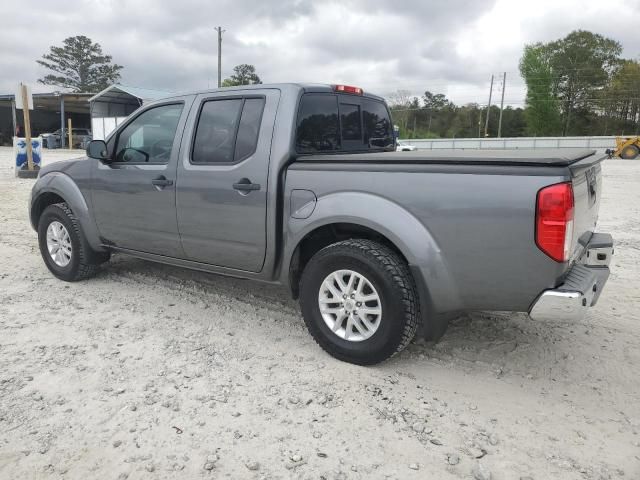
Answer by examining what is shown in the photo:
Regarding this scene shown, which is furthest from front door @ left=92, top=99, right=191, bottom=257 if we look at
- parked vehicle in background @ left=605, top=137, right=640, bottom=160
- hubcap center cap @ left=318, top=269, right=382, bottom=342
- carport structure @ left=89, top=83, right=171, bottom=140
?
parked vehicle in background @ left=605, top=137, right=640, bottom=160

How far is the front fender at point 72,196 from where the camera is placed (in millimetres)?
4875

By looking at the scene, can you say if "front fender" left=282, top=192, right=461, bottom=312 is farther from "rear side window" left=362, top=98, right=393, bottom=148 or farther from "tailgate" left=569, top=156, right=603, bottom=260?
"rear side window" left=362, top=98, right=393, bottom=148

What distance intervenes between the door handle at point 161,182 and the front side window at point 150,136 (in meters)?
0.15

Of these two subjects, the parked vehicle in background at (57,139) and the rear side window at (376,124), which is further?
the parked vehicle in background at (57,139)

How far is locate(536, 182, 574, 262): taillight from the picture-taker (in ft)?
8.62

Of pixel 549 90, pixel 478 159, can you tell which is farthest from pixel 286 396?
pixel 549 90

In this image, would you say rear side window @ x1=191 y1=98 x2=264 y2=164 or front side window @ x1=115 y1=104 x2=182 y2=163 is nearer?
rear side window @ x1=191 y1=98 x2=264 y2=164

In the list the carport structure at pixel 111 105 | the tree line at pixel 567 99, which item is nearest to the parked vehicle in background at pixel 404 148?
the carport structure at pixel 111 105

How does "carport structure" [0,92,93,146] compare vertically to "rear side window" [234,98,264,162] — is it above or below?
above

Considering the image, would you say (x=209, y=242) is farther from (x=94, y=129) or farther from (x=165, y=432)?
(x=94, y=129)

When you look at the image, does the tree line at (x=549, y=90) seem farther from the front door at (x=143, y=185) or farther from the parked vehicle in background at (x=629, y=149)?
the front door at (x=143, y=185)

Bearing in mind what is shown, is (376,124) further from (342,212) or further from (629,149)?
(629,149)

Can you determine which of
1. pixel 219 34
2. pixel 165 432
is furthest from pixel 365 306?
pixel 219 34

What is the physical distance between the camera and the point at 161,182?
4.20m
